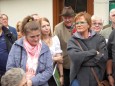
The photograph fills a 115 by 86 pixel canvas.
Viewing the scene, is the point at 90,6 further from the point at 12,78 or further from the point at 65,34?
the point at 12,78

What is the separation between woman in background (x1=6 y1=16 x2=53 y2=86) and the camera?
375 cm

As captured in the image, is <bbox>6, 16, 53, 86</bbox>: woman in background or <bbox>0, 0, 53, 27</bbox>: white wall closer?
<bbox>6, 16, 53, 86</bbox>: woman in background

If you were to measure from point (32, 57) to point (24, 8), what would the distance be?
18.3 ft

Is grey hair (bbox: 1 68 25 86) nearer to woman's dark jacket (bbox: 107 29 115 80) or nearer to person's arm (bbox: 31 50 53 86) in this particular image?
person's arm (bbox: 31 50 53 86)

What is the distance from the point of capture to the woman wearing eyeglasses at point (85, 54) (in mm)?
3973

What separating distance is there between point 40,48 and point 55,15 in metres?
5.15

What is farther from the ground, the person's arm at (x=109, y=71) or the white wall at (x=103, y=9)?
the white wall at (x=103, y=9)

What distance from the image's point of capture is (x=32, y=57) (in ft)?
12.5

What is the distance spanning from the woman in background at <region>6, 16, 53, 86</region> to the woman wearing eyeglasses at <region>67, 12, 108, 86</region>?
1.22ft

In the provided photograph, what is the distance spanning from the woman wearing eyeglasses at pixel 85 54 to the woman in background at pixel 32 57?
1.22 feet

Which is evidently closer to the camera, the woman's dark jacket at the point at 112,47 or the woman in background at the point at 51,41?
the woman's dark jacket at the point at 112,47

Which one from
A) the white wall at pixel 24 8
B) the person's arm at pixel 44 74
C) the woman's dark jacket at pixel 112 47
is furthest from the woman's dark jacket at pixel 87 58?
the white wall at pixel 24 8

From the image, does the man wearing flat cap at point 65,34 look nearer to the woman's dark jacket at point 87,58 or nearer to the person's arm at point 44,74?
the woman's dark jacket at point 87,58

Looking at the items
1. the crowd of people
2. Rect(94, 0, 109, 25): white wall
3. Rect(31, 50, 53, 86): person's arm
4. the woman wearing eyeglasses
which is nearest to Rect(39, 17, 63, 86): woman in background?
the crowd of people
